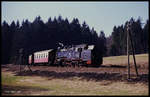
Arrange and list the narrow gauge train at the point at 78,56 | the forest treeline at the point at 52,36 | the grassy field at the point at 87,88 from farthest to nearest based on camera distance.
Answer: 1. the forest treeline at the point at 52,36
2. the narrow gauge train at the point at 78,56
3. the grassy field at the point at 87,88

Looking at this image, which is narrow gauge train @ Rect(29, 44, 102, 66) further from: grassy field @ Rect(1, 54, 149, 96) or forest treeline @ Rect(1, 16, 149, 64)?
forest treeline @ Rect(1, 16, 149, 64)

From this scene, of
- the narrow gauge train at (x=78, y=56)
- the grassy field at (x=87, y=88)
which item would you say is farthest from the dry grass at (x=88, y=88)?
the narrow gauge train at (x=78, y=56)

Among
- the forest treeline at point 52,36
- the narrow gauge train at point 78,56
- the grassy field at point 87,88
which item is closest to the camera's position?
the grassy field at point 87,88

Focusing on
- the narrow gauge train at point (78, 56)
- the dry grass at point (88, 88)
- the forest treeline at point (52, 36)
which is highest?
the forest treeline at point (52, 36)

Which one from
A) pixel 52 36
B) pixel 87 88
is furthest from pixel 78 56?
pixel 52 36

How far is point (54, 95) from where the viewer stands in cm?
1549

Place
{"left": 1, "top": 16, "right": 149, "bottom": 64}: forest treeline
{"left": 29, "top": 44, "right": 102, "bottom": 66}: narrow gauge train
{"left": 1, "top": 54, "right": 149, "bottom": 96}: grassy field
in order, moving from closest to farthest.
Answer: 1. {"left": 1, "top": 54, "right": 149, "bottom": 96}: grassy field
2. {"left": 29, "top": 44, "right": 102, "bottom": 66}: narrow gauge train
3. {"left": 1, "top": 16, "right": 149, "bottom": 64}: forest treeline

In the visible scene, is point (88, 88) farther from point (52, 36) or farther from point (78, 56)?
point (52, 36)

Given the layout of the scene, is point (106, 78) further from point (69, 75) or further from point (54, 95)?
point (54, 95)

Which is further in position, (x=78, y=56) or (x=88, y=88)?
(x=78, y=56)

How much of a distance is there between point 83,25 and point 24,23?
30.5 m

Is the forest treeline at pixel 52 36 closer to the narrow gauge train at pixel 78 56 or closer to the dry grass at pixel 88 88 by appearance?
the narrow gauge train at pixel 78 56

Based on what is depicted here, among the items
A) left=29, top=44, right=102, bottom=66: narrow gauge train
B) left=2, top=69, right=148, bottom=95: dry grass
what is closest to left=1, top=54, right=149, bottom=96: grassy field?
left=2, top=69, right=148, bottom=95: dry grass

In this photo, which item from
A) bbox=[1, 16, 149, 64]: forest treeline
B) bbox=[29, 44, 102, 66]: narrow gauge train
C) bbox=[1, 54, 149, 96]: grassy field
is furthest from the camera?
bbox=[1, 16, 149, 64]: forest treeline
